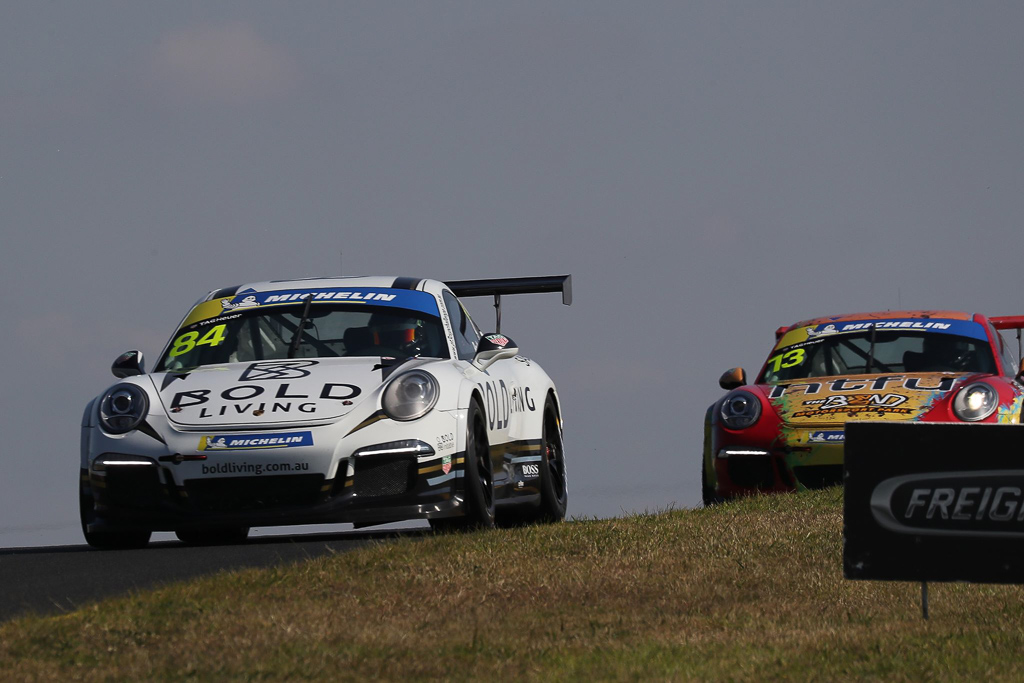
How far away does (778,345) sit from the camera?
12992 millimetres

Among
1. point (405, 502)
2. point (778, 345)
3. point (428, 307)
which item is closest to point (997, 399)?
point (778, 345)

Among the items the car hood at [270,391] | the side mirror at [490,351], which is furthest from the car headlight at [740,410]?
the car hood at [270,391]

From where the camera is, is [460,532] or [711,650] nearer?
[711,650]

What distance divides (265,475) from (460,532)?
39.3 inches

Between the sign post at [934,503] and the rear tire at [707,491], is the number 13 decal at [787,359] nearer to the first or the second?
the rear tire at [707,491]

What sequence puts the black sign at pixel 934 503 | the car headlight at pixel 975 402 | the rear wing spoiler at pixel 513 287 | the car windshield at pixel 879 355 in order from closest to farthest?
the black sign at pixel 934 503 < the car headlight at pixel 975 402 < the car windshield at pixel 879 355 < the rear wing spoiler at pixel 513 287

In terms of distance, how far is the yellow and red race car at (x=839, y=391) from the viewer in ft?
37.0

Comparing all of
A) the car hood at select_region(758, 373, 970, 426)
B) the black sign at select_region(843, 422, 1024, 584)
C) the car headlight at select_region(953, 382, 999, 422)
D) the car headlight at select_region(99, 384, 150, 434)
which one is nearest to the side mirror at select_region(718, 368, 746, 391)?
the car hood at select_region(758, 373, 970, 426)

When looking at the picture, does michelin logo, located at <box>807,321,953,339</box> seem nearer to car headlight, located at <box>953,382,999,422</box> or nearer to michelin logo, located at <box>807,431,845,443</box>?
car headlight, located at <box>953,382,999,422</box>

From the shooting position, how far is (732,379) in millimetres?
12586

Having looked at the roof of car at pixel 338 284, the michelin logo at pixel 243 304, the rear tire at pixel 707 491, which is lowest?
the rear tire at pixel 707 491

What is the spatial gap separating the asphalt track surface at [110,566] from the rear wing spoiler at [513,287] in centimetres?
469

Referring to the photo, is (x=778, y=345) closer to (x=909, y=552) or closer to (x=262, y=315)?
(x=262, y=315)

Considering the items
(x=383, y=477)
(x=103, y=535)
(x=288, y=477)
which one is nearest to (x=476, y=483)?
(x=383, y=477)
